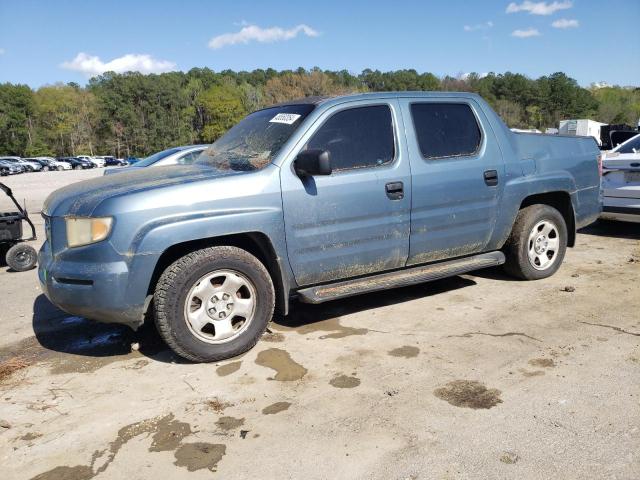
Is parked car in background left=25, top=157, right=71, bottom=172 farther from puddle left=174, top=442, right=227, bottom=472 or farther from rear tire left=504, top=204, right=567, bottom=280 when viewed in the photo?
puddle left=174, top=442, right=227, bottom=472

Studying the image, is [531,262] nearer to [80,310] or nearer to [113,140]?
[80,310]

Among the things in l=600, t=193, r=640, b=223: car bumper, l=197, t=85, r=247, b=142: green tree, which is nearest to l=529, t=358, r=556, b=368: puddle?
l=600, t=193, r=640, b=223: car bumper

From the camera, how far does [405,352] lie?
381 cm

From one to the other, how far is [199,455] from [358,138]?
8.72 ft

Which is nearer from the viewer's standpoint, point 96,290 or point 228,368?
point 96,290

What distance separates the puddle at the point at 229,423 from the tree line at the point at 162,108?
78166mm

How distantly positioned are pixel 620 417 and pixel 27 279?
648 cm

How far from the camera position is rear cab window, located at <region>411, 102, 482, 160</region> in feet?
14.8

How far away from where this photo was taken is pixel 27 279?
21.4 ft

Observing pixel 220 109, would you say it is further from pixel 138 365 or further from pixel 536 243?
pixel 138 365

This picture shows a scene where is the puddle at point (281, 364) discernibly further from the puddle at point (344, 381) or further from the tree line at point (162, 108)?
the tree line at point (162, 108)

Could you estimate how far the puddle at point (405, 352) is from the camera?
376 centimetres

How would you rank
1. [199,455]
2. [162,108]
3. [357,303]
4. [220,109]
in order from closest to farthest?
[199,455]
[357,303]
[162,108]
[220,109]

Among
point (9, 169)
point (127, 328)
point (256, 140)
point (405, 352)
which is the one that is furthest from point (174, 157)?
point (9, 169)
